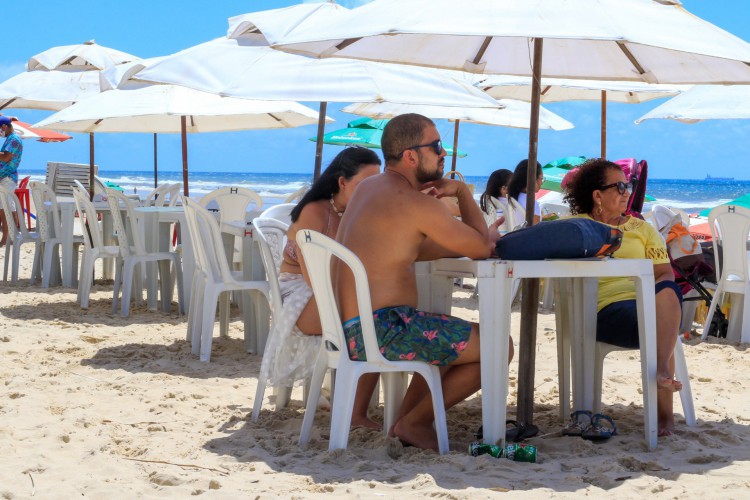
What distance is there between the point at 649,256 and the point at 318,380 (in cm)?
145

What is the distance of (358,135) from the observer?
14.6m

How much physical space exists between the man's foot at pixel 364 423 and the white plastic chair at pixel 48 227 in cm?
539

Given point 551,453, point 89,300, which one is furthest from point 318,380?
point 89,300

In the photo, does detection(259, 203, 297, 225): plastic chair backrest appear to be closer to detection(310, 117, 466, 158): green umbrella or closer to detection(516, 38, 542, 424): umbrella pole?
detection(516, 38, 542, 424): umbrella pole

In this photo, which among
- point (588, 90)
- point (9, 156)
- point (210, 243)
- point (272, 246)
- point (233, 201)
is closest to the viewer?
point (272, 246)

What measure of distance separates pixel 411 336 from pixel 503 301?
0.34 metres

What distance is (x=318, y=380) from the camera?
3.67 m

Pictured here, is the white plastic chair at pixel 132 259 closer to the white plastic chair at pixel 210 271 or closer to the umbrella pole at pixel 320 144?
the umbrella pole at pixel 320 144

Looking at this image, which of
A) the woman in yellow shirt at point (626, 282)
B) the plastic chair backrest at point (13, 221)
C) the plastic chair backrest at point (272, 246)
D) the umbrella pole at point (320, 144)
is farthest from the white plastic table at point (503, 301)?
the plastic chair backrest at point (13, 221)

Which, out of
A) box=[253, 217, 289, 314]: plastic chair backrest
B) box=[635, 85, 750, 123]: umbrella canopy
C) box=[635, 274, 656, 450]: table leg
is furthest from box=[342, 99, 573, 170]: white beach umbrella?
box=[635, 274, 656, 450]: table leg

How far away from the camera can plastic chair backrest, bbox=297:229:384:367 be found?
130 inches

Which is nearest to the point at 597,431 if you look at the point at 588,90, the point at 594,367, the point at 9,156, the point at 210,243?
the point at 594,367

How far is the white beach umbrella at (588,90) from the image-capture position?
8.32 m

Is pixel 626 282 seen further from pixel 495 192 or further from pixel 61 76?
pixel 61 76
